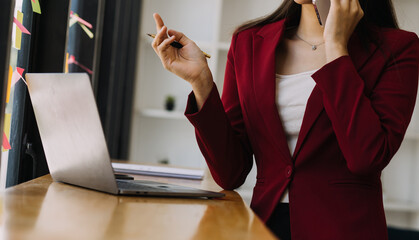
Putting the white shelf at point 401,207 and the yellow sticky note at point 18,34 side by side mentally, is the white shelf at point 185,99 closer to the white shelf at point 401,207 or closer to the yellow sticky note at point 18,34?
the white shelf at point 401,207

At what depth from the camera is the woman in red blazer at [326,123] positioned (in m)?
1.07

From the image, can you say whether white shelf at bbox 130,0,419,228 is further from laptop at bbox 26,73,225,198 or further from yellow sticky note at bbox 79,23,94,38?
laptop at bbox 26,73,225,198

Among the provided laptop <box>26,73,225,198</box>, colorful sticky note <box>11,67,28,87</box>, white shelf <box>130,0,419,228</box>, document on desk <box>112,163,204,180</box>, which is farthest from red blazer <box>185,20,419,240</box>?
white shelf <box>130,0,419,228</box>

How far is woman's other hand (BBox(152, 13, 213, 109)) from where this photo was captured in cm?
105

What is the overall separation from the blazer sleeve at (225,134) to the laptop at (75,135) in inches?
8.2

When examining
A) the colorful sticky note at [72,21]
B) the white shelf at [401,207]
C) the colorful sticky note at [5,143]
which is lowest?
the white shelf at [401,207]

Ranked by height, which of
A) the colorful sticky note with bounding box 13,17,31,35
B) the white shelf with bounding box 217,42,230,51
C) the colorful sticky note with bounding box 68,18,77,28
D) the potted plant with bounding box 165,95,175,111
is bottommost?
the potted plant with bounding box 165,95,175,111

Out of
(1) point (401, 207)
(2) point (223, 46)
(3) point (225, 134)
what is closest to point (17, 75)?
(3) point (225, 134)

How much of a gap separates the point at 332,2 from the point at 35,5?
2.46 ft

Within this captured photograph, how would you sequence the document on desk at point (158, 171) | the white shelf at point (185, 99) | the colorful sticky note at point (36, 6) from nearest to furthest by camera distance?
the colorful sticky note at point (36, 6) → the document on desk at point (158, 171) → the white shelf at point (185, 99)

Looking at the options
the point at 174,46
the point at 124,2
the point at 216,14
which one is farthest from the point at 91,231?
the point at 216,14

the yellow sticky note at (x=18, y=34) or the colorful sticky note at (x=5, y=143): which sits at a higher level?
the yellow sticky note at (x=18, y=34)

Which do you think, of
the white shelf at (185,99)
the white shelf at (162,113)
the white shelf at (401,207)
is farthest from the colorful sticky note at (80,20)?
the white shelf at (401,207)

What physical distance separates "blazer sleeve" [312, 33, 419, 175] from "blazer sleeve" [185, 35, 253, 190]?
24 centimetres
